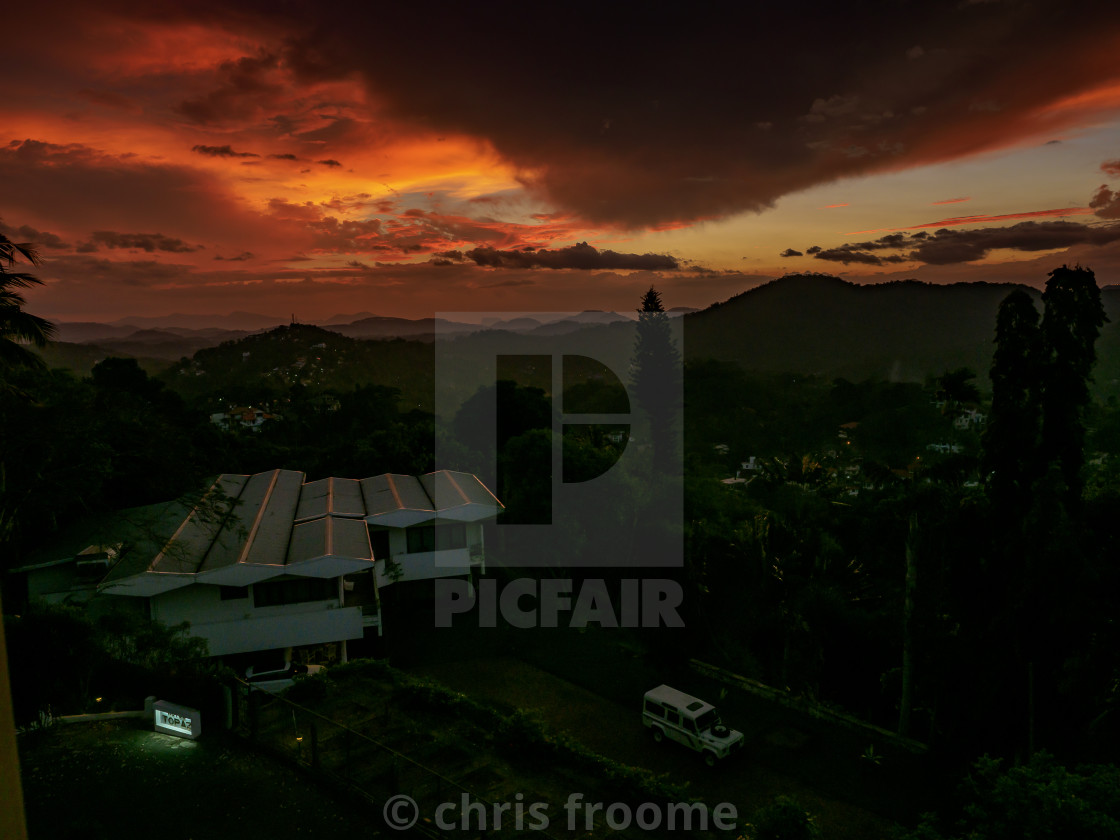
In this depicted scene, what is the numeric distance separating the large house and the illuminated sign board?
226cm

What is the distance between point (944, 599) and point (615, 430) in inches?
989

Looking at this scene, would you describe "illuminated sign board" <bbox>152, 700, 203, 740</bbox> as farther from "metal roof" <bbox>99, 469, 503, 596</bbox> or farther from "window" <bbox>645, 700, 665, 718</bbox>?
"window" <bbox>645, 700, 665, 718</bbox>

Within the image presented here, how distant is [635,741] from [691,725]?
128 centimetres

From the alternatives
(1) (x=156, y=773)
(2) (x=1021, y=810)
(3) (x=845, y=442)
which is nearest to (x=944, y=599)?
(2) (x=1021, y=810)

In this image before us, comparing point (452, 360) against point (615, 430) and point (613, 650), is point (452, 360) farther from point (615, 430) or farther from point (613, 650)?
point (613, 650)

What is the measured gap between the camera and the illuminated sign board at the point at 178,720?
820 centimetres

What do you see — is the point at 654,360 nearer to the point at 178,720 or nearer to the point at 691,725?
the point at 691,725

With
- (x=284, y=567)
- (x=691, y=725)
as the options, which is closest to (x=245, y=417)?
(x=284, y=567)

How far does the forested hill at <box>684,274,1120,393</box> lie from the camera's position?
241 feet

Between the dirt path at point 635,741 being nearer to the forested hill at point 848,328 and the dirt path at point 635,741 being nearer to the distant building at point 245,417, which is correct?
the distant building at point 245,417

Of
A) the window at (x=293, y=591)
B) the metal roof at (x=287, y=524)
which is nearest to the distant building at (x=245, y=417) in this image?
the metal roof at (x=287, y=524)

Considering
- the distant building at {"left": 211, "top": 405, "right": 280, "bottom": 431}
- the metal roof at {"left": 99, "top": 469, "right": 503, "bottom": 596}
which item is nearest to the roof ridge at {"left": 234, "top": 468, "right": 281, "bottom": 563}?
the metal roof at {"left": 99, "top": 469, "right": 503, "bottom": 596}

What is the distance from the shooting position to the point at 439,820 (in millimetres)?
7020

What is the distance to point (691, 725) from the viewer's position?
36.1 ft
